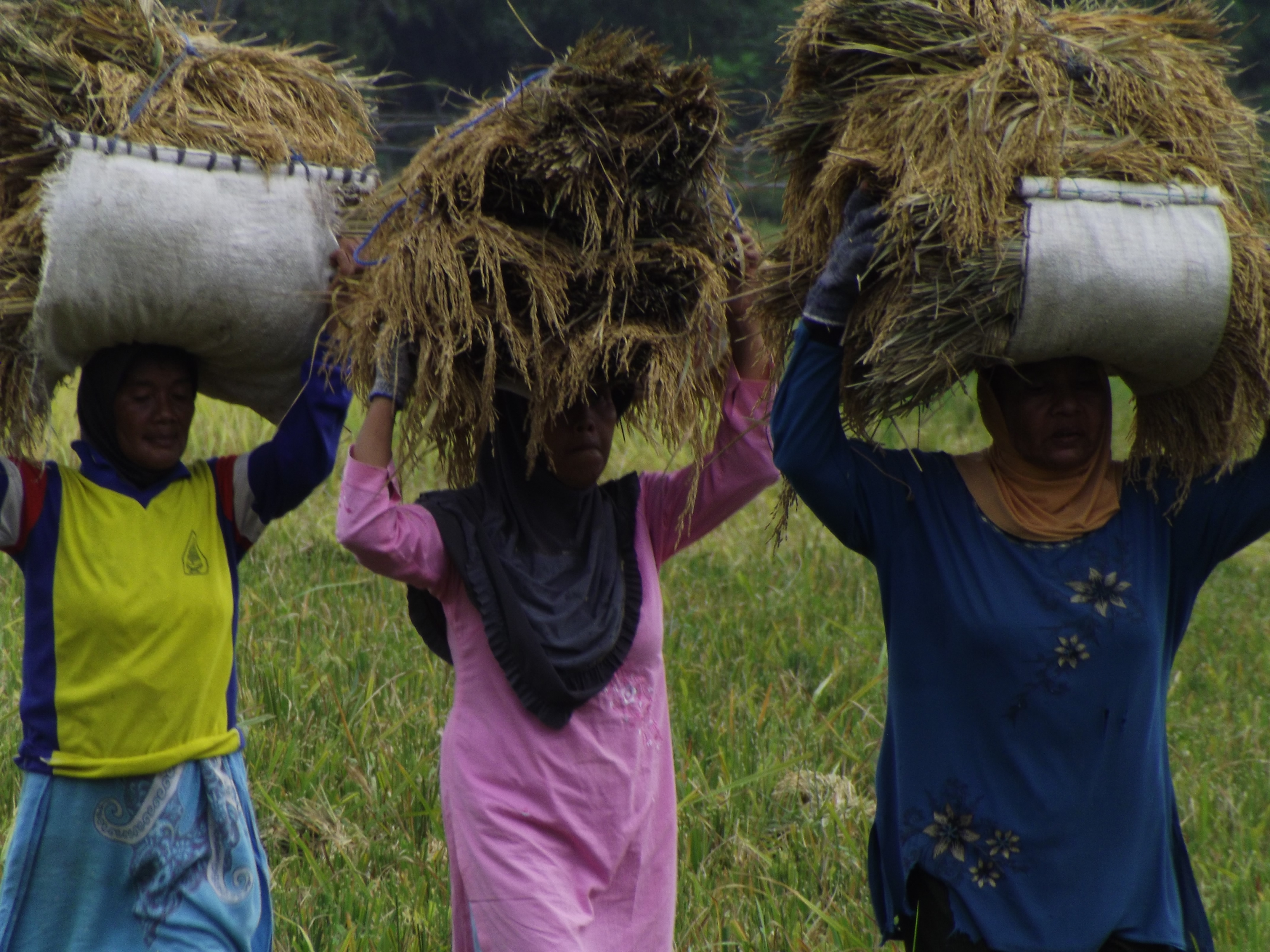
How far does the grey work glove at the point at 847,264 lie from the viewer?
2479 mm

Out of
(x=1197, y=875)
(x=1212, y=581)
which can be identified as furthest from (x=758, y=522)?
(x=1197, y=875)

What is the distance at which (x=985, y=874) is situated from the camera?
2.57 meters

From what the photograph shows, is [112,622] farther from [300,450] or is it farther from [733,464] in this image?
[733,464]

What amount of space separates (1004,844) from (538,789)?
0.81 meters

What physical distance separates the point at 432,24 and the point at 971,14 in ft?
64.1

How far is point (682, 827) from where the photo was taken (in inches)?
160

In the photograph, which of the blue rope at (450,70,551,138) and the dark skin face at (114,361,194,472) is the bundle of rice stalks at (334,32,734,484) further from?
the dark skin face at (114,361,194,472)

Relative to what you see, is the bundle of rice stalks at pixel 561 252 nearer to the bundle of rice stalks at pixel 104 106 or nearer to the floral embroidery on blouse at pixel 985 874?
the bundle of rice stalks at pixel 104 106

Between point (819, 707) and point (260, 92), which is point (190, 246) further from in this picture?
point (819, 707)

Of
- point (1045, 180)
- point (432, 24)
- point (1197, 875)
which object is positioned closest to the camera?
point (1045, 180)

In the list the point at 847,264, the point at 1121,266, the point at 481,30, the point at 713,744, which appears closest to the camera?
the point at 1121,266

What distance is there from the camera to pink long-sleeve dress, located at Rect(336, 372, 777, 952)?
262 centimetres

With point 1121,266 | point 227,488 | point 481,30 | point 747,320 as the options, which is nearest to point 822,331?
point 747,320

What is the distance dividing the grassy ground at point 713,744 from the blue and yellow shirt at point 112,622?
0.90 meters
